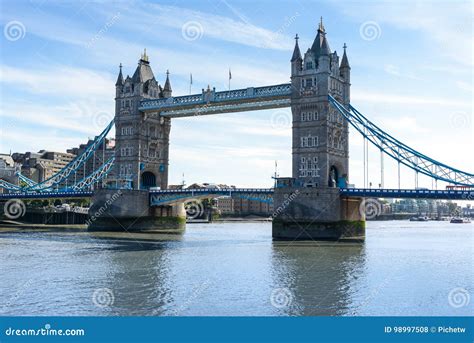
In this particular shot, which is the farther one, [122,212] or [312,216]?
[122,212]

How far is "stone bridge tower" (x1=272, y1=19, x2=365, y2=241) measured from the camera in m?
51.2

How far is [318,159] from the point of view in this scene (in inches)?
2162

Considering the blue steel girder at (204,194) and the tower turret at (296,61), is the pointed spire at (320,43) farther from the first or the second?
the blue steel girder at (204,194)

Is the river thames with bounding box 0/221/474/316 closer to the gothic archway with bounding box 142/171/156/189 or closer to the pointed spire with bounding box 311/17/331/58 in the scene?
the pointed spire with bounding box 311/17/331/58

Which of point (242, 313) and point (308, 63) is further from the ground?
point (308, 63)

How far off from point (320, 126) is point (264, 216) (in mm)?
103323

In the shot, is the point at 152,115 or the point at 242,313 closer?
the point at 242,313

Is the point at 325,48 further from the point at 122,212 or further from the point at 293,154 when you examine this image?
the point at 122,212

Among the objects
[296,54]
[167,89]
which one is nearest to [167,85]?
[167,89]

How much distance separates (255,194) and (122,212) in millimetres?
17753

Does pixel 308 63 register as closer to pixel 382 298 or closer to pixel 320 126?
pixel 320 126

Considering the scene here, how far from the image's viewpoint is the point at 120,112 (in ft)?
240

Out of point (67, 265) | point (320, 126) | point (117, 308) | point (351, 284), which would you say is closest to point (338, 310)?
point (351, 284)

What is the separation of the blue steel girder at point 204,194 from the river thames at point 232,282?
17.0 m
